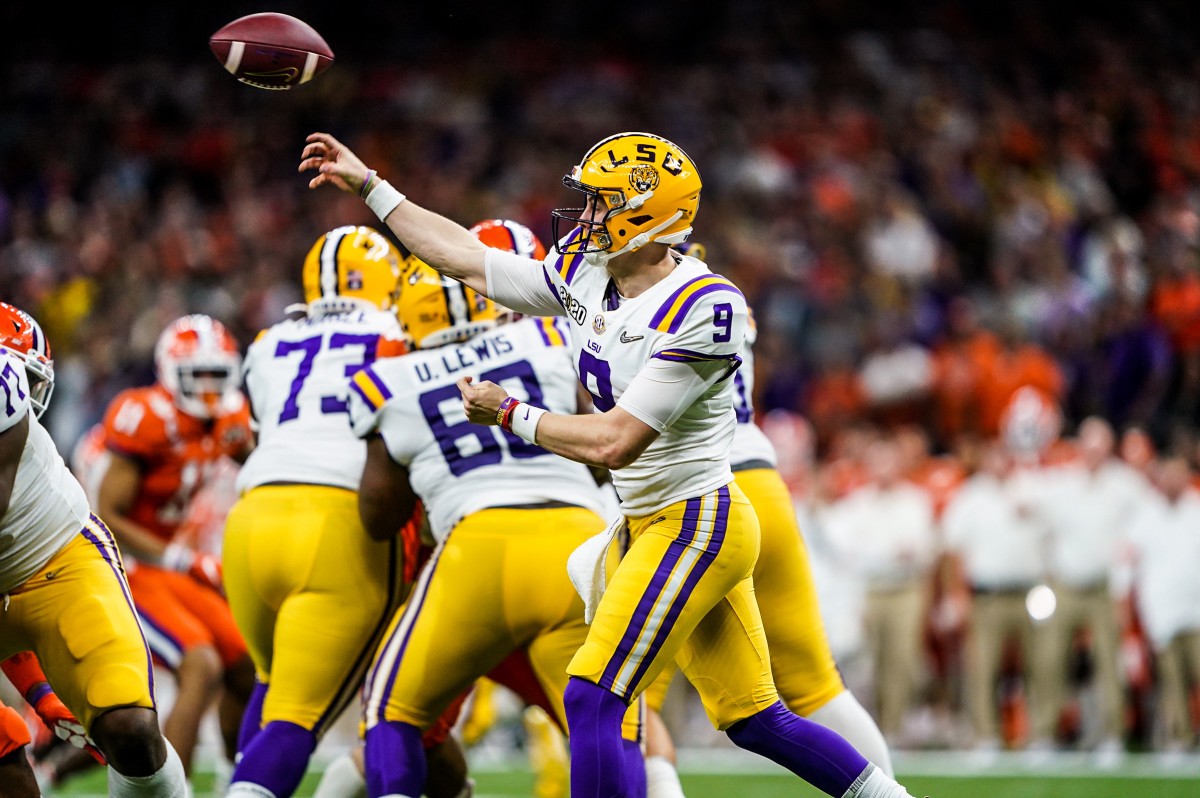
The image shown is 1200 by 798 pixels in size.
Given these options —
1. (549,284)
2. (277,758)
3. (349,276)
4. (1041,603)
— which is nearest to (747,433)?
(549,284)

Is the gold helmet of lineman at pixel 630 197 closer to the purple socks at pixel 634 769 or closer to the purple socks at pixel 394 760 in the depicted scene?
the purple socks at pixel 634 769

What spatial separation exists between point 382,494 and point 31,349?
122 centimetres

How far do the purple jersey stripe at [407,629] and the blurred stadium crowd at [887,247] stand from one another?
22.6 feet

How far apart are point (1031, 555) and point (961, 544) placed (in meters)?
0.51

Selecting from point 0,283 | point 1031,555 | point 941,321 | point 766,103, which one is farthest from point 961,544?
point 0,283

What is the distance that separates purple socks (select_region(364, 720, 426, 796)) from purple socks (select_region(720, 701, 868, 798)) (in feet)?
3.54

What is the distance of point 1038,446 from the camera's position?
38.7 ft

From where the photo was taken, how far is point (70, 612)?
5043 mm

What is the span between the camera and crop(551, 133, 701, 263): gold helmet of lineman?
4.71 m

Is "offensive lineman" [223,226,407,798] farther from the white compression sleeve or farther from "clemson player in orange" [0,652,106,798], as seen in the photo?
the white compression sleeve

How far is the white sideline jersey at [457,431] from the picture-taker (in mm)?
5355

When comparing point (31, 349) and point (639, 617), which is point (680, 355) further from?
point (31, 349)

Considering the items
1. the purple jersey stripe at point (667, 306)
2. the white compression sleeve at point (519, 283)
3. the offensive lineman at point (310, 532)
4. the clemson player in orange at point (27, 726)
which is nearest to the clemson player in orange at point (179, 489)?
the offensive lineman at point (310, 532)

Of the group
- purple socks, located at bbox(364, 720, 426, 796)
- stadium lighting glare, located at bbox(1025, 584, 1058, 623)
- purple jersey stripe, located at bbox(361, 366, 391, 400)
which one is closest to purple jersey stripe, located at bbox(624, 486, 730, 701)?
purple socks, located at bbox(364, 720, 426, 796)
